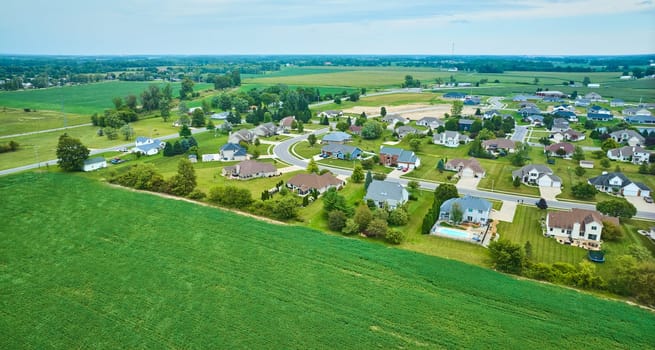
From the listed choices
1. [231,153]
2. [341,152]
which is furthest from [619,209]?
[231,153]

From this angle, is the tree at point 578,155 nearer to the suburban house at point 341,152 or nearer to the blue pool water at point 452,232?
the suburban house at point 341,152

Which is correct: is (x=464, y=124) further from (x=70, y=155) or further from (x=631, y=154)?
(x=70, y=155)

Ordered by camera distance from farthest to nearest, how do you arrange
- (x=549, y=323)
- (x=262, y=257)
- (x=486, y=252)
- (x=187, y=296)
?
Result: (x=486, y=252)
(x=262, y=257)
(x=187, y=296)
(x=549, y=323)

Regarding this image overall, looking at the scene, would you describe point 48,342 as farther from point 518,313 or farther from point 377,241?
point 518,313

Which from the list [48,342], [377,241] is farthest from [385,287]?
[48,342]

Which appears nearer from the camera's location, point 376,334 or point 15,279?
point 376,334

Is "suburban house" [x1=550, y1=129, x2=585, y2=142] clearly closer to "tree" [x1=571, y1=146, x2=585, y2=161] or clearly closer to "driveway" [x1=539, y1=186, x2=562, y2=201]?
"tree" [x1=571, y1=146, x2=585, y2=161]

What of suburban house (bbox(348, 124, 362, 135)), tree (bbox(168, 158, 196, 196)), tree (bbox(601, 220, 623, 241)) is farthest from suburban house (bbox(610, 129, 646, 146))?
tree (bbox(168, 158, 196, 196))
